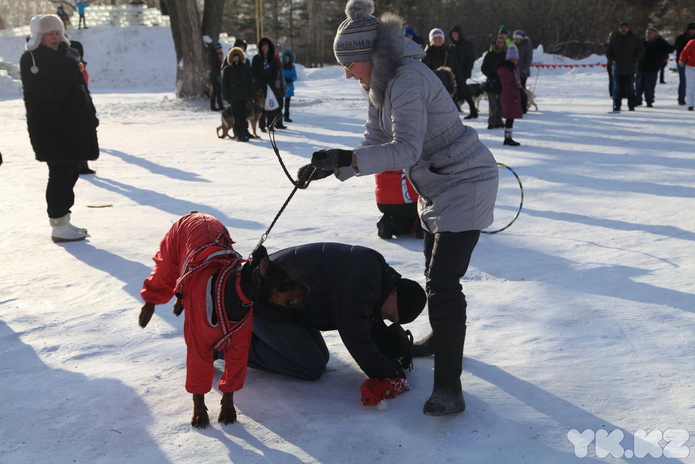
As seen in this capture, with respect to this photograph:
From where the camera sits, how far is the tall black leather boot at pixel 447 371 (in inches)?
116

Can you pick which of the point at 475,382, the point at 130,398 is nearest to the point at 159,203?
the point at 130,398

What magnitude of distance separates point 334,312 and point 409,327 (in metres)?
1.01

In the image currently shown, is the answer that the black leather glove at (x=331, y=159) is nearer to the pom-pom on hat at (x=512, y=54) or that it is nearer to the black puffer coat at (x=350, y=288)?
the black puffer coat at (x=350, y=288)

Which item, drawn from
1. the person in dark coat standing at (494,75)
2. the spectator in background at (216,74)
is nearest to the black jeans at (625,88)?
the person in dark coat standing at (494,75)

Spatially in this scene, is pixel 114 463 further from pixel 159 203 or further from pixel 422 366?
pixel 159 203

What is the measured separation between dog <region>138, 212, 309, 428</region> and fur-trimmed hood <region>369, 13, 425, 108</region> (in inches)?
32.7

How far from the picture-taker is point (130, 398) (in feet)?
10.5

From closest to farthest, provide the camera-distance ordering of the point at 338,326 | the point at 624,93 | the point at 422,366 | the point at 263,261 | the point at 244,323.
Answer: the point at 263,261 → the point at 244,323 → the point at 338,326 → the point at 422,366 → the point at 624,93

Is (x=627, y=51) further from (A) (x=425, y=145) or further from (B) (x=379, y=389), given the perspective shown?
(B) (x=379, y=389)

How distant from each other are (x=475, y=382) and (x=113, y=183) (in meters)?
6.32

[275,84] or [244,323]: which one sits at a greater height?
[275,84]

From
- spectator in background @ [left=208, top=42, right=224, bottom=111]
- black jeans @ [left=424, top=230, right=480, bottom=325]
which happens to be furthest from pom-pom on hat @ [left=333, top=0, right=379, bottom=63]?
spectator in background @ [left=208, top=42, right=224, bottom=111]

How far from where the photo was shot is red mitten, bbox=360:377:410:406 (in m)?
3.09

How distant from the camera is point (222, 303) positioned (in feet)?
9.11
